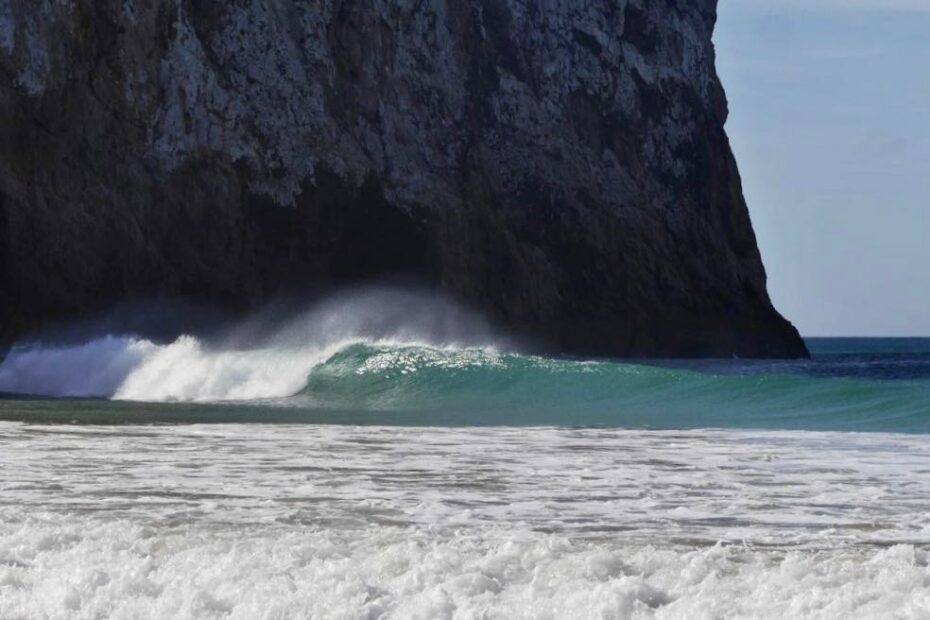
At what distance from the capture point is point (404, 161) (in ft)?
160

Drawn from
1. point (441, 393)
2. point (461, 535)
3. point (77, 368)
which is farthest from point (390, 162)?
point (461, 535)

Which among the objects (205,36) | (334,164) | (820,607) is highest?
(205,36)

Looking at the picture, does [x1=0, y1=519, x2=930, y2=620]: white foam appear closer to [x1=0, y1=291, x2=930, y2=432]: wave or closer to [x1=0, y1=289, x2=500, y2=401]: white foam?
[x1=0, y1=291, x2=930, y2=432]: wave

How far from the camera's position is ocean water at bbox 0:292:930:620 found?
7.94 metres

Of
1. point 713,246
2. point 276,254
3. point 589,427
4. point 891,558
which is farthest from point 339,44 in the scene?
point 891,558

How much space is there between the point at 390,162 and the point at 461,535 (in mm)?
39501

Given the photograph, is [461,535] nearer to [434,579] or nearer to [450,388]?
[434,579]

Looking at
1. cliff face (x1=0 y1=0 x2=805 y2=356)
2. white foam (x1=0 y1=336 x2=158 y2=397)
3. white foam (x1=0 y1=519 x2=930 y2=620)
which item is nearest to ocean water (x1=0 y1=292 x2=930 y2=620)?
white foam (x1=0 y1=519 x2=930 y2=620)

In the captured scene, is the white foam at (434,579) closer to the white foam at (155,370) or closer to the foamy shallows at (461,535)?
the foamy shallows at (461,535)

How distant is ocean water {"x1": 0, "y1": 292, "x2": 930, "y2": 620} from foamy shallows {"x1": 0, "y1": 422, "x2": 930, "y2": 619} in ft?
0.07

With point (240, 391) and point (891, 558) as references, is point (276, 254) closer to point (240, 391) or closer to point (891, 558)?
point (240, 391)

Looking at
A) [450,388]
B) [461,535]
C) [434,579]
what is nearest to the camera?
[434,579]

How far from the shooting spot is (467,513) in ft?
33.0

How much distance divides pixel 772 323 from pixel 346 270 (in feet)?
68.2
